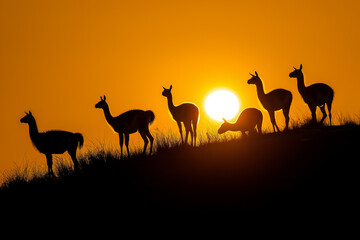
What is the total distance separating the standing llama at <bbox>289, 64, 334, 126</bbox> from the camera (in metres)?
18.8

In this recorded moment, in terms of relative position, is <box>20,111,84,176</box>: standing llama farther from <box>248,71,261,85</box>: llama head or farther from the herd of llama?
<box>248,71,261,85</box>: llama head

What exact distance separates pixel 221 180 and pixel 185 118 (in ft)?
20.2

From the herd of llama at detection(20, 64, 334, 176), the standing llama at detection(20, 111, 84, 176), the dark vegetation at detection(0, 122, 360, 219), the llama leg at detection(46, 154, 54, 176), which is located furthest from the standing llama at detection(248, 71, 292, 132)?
the llama leg at detection(46, 154, 54, 176)

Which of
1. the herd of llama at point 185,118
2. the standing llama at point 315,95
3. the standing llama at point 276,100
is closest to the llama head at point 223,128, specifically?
the herd of llama at point 185,118

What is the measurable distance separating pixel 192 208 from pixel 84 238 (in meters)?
2.07

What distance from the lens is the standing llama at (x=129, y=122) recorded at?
58.3 feet

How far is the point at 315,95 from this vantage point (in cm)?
1878

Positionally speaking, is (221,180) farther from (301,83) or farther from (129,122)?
(301,83)

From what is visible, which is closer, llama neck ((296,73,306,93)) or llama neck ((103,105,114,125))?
llama neck ((103,105,114,125))

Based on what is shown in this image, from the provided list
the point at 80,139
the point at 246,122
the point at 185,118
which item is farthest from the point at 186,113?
the point at 80,139

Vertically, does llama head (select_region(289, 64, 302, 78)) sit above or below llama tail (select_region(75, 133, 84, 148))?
above

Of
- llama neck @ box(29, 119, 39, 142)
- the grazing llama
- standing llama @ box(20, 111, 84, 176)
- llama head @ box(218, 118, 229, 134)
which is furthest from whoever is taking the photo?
llama head @ box(218, 118, 229, 134)

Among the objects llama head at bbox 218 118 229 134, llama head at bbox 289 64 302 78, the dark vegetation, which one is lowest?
the dark vegetation

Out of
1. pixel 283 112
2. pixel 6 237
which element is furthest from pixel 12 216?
pixel 283 112
